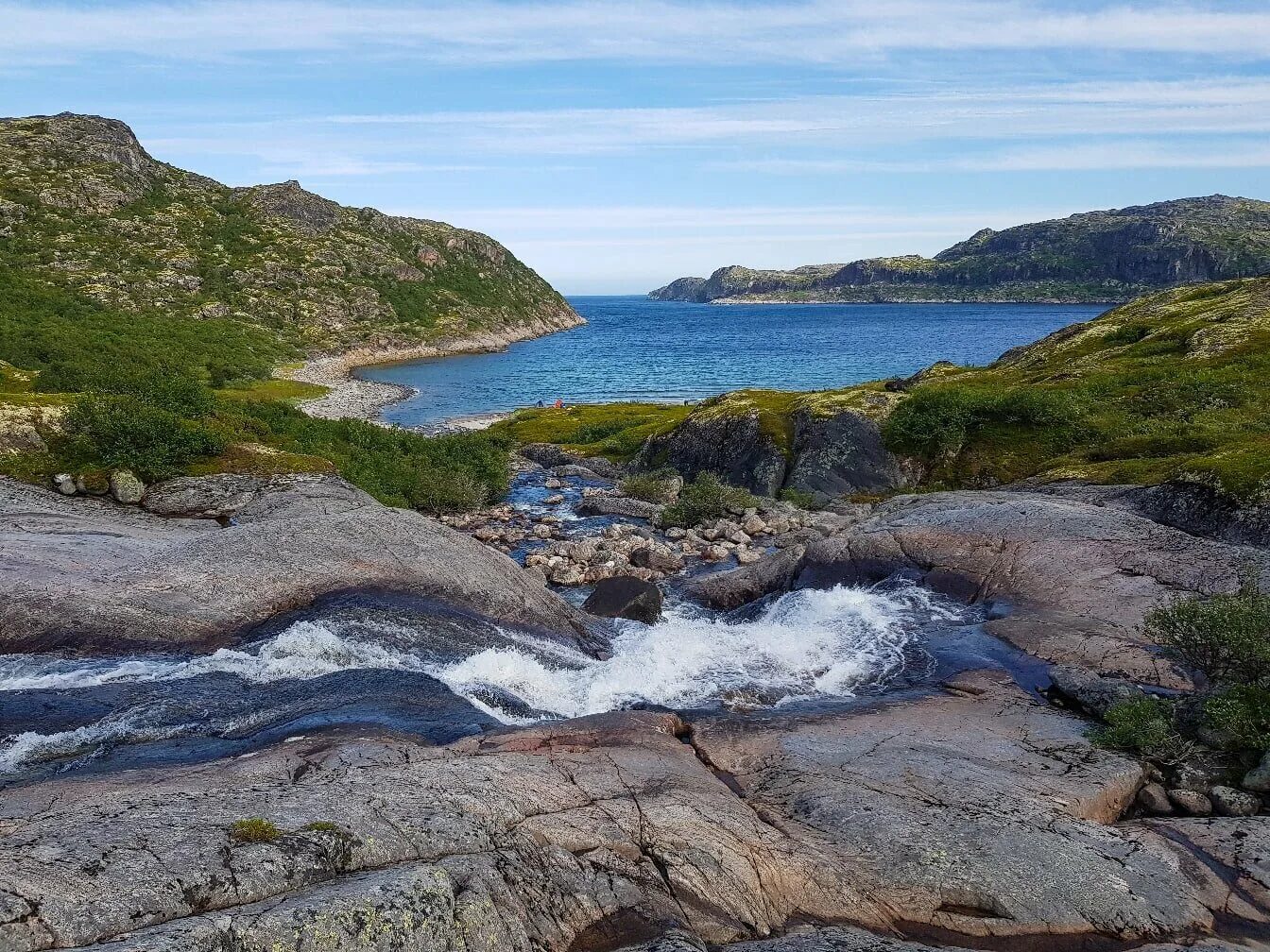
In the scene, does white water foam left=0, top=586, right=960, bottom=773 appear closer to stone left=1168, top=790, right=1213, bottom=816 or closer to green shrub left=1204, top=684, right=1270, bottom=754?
green shrub left=1204, top=684, right=1270, bottom=754

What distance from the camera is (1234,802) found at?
52.6ft

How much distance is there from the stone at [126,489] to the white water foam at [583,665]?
1346 cm

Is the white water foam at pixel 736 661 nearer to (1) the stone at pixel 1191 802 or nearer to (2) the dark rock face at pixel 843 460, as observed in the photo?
(1) the stone at pixel 1191 802

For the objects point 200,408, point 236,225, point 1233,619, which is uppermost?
point 236,225

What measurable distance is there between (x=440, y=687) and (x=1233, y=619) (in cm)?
1974

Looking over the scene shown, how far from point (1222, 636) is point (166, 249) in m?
185

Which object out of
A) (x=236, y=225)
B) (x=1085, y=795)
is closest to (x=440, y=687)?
(x=1085, y=795)

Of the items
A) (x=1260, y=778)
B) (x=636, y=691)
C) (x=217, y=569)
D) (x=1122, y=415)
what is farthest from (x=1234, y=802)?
(x=1122, y=415)

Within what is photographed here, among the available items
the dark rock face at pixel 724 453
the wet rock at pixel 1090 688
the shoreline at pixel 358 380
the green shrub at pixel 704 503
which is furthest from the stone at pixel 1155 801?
the shoreline at pixel 358 380

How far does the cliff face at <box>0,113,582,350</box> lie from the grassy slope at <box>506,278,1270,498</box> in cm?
11116

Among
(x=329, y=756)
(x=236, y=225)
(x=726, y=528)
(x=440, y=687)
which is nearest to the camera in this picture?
(x=329, y=756)

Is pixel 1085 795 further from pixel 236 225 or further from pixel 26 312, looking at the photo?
pixel 236 225

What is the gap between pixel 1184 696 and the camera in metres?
19.6

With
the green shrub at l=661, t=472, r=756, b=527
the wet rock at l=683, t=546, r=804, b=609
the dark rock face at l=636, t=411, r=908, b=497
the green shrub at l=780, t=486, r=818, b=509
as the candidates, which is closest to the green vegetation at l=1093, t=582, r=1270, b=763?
the wet rock at l=683, t=546, r=804, b=609
